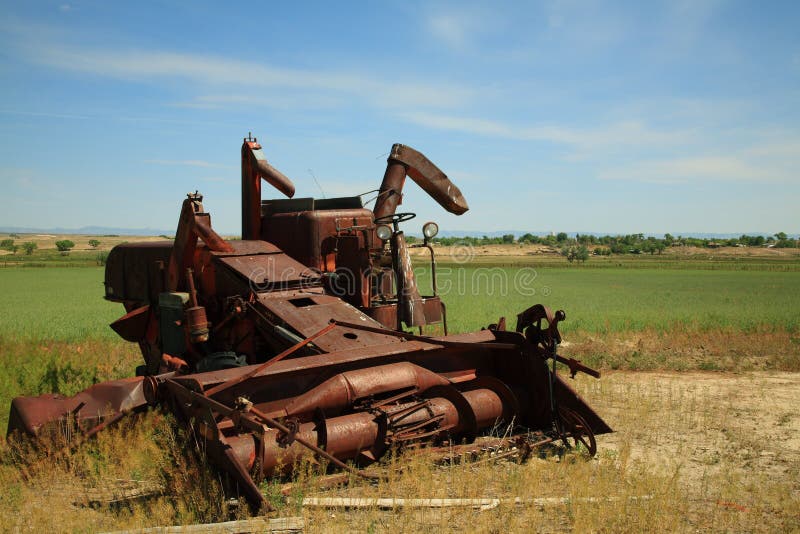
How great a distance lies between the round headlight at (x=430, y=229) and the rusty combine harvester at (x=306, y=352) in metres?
0.02

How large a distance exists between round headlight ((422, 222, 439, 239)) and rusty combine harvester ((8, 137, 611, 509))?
19 millimetres

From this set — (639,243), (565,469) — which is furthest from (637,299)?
(639,243)

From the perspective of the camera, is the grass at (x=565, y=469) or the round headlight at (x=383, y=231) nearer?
the grass at (x=565, y=469)

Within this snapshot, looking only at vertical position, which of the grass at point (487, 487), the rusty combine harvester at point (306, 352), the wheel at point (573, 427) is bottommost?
the grass at point (487, 487)

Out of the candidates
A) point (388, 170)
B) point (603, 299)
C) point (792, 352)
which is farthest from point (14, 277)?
point (792, 352)

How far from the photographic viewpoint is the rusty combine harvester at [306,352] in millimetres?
5418

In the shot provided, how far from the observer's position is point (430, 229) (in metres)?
8.58

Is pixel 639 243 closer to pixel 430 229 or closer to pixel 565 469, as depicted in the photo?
pixel 430 229

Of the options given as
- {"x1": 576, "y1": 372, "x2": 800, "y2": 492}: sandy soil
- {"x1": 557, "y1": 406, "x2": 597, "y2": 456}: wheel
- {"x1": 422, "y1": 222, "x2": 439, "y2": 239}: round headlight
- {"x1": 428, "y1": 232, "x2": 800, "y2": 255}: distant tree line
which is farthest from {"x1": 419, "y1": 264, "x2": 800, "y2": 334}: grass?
{"x1": 428, "y1": 232, "x2": 800, "y2": 255}: distant tree line

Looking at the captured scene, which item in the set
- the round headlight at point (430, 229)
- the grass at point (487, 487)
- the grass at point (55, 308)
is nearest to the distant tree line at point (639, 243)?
the grass at point (55, 308)

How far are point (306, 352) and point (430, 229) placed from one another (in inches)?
111

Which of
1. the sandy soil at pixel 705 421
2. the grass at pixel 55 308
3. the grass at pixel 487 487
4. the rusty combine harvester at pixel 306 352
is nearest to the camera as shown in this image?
the grass at pixel 487 487

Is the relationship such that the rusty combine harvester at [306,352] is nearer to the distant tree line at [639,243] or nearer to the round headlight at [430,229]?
the round headlight at [430,229]

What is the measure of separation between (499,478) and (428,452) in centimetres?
68
